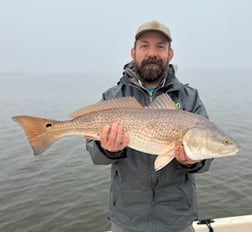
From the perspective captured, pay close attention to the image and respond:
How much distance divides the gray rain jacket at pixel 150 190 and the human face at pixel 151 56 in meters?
0.17

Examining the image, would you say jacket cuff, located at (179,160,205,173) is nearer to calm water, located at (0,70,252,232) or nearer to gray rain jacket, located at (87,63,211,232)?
gray rain jacket, located at (87,63,211,232)

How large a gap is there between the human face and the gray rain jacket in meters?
0.17

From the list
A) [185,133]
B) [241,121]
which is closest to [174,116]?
[185,133]

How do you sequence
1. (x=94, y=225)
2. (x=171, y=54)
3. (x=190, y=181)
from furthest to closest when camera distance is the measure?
(x=94, y=225), (x=171, y=54), (x=190, y=181)

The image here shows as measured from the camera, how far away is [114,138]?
3.81 metres

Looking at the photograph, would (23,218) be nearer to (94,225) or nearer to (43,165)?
(94,225)

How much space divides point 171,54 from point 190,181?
1.54 m

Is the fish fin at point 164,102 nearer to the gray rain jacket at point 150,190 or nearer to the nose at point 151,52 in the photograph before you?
the gray rain jacket at point 150,190

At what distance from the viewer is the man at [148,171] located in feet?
12.8

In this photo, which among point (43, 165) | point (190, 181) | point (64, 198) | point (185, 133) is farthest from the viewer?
point (43, 165)

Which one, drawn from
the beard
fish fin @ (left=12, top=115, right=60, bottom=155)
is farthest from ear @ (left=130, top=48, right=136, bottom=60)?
fish fin @ (left=12, top=115, right=60, bottom=155)

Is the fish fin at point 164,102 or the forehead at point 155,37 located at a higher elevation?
→ the forehead at point 155,37

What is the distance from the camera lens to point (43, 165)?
1454 cm

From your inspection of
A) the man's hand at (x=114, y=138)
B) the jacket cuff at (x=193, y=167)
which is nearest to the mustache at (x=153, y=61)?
the man's hand at (x=114, y=138)
